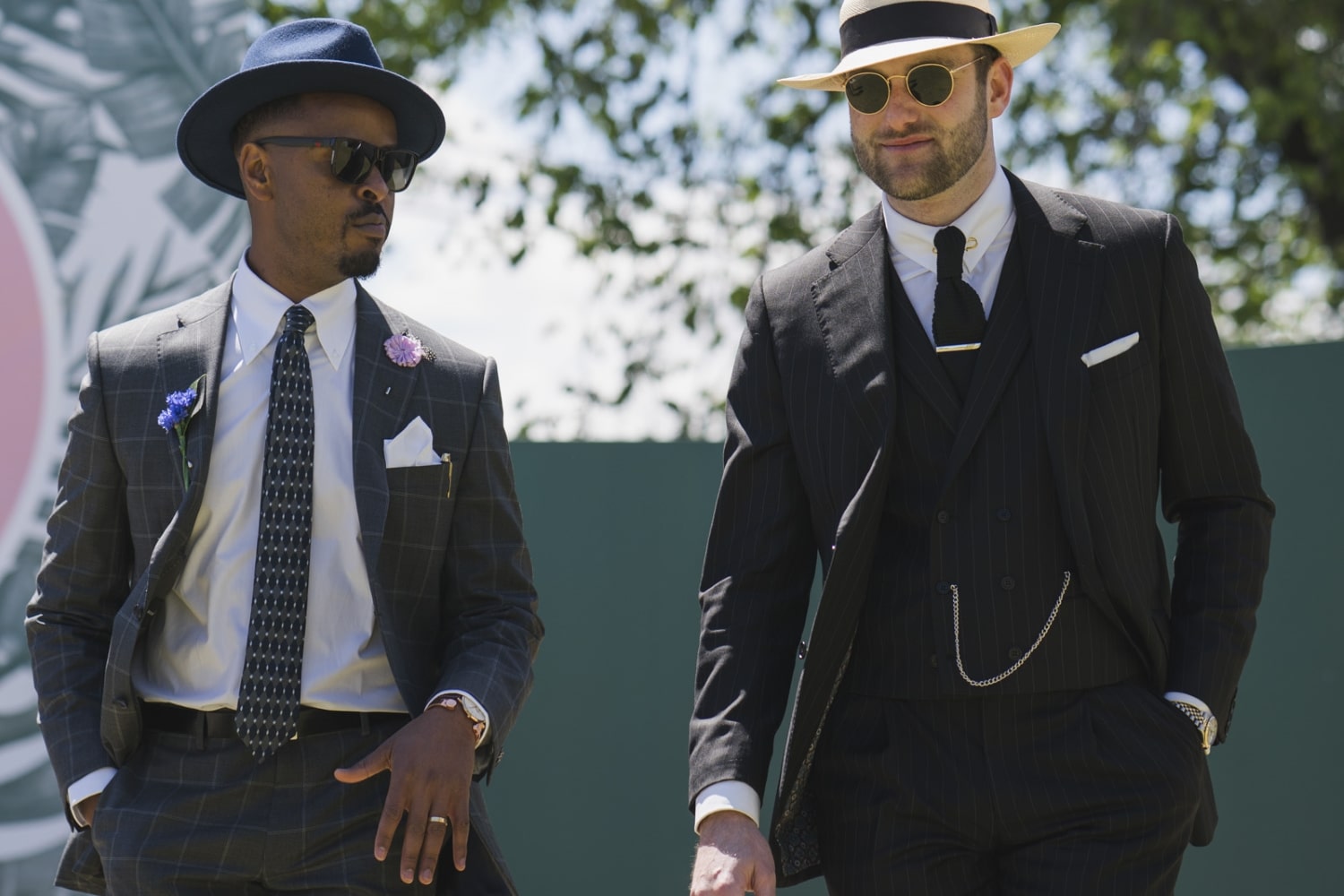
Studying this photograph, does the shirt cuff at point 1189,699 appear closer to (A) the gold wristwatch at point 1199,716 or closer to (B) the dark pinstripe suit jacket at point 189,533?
(A) the gold wristwatch at point 1199,716

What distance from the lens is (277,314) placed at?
291 cm

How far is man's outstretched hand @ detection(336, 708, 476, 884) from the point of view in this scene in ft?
8.34

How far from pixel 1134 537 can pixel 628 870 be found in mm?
2574

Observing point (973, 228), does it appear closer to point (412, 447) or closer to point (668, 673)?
point (412, 447)

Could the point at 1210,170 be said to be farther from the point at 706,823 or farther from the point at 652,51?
the point at 706,823

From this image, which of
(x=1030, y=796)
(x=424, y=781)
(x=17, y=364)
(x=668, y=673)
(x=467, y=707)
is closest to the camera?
(x=1030, y=796)

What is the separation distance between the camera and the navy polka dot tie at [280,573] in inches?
104

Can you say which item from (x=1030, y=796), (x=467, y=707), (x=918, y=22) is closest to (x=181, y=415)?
(x=467, y=707)

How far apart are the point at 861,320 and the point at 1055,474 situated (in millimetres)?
429

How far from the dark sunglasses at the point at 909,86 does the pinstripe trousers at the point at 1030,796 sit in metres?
1.00

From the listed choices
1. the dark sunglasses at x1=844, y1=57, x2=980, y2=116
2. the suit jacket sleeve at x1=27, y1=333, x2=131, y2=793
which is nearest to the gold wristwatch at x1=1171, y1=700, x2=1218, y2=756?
the dark sunglasses at x1=844, y1=57, x2=980, y2=116

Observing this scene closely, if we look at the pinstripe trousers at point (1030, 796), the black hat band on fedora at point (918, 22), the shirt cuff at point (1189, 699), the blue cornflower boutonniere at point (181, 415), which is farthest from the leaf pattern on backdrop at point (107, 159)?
the shirt cuff at point (1189, 699)

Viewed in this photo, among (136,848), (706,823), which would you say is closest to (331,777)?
(136,848)

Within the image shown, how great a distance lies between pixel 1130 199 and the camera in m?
10.2
